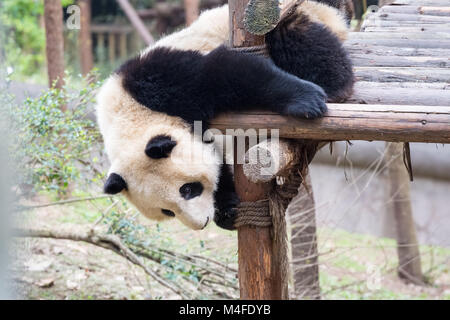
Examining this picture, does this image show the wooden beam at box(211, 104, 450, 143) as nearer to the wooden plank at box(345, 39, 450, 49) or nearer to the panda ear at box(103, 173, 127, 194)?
the panda ear at box(103, 173, 127, 194)

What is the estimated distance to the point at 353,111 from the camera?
2.21 m

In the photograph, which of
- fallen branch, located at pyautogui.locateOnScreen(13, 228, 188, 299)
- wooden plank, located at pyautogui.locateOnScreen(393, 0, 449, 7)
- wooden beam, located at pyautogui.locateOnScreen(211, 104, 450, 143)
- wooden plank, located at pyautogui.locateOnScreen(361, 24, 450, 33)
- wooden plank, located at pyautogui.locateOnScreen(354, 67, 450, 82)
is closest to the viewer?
wooden beam, located at pyautogui.locateOnScreen(211, 104, 450, 143)

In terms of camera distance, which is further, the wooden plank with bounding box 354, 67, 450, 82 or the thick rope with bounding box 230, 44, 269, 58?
the wooden plank with bounding box 354, 67, 450, 82

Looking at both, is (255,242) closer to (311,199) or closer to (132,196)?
(132,196)

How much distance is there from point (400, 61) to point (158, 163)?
1.43 meters

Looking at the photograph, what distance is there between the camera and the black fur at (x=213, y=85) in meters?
2.31

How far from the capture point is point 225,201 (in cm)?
268

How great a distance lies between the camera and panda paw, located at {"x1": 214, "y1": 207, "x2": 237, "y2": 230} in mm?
2615

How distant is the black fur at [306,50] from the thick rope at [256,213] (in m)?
0.63

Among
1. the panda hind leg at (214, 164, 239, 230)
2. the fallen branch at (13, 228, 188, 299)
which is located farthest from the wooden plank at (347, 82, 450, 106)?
the fallen branch at (13, 228, 188, 299)

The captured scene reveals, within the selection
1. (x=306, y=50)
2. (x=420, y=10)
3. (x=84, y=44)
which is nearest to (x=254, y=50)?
(x=306, y=50)

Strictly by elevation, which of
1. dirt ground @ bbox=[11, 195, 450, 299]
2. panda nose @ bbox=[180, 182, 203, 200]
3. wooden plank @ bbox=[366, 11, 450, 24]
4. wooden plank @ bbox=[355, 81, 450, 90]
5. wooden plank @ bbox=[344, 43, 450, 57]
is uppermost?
wooden plank @ bbox=[366, 11, 450, 24]

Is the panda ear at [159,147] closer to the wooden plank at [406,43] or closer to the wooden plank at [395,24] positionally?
the wooden plank at [406,43]

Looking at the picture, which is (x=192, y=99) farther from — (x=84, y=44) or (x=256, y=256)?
(x=84, y=44)
